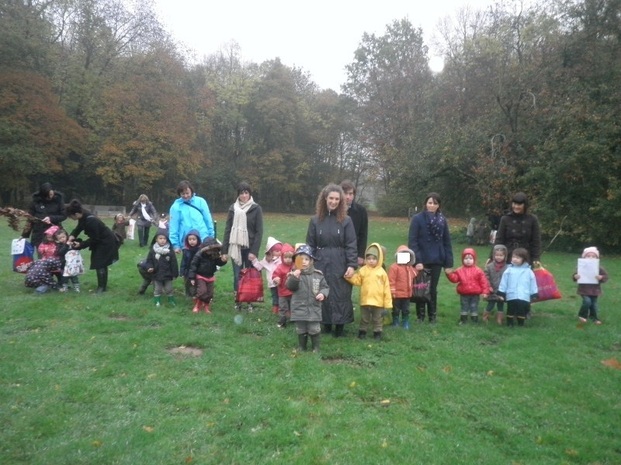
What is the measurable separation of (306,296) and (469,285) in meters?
2.99

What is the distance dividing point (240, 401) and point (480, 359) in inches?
118

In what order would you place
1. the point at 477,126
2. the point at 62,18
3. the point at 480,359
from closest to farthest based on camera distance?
the point at 480,359
the point at 477,126
the point at 62,18

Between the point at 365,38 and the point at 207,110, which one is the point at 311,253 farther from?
the point at 365,38

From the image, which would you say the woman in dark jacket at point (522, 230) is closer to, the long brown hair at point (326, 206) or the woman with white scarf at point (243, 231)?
the long brown hair at point (326, 206)

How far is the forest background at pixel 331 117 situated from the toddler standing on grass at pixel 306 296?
11274 mm

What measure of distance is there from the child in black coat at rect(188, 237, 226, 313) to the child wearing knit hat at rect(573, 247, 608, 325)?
562 cm

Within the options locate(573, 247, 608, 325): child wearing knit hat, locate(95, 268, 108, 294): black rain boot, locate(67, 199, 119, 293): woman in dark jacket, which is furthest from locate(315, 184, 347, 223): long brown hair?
locate(95, 268, 108, 294): black rain boot

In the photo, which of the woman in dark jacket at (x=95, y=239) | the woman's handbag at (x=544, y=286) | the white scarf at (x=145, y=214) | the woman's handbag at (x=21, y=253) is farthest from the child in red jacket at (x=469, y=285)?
the white scarf at (x=145, y=214)

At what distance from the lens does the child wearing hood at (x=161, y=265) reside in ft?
28.3

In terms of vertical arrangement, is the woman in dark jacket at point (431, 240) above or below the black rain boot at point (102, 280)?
above

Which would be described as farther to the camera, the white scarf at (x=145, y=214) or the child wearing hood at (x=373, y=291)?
the white scarf at (x=145, y=214)

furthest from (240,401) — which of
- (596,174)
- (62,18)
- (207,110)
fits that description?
(207,110)

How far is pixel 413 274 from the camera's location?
7.65 metres

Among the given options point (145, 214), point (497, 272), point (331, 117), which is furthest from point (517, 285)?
point (331, 117)
